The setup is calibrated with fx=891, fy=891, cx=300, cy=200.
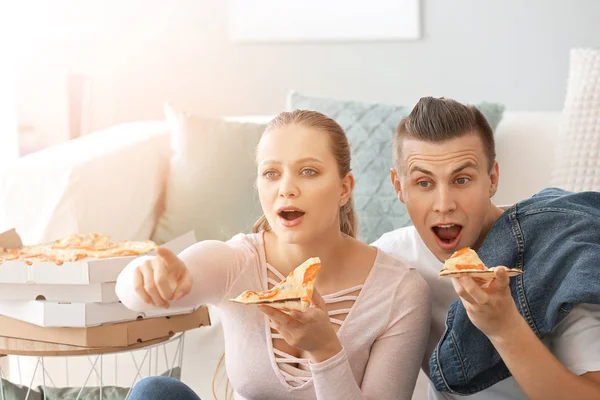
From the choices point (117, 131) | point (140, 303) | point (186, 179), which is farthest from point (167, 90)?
point (140, 303)

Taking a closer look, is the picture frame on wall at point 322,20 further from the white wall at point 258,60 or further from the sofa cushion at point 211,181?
the sofa cushion at point 211,181

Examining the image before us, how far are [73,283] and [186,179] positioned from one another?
2.94 feet

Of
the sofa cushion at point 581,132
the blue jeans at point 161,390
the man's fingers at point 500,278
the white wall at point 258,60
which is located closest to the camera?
the man's fingers at point 500,278

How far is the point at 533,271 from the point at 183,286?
51 centimetres

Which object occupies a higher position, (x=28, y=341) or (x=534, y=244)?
(x=534, y=244)

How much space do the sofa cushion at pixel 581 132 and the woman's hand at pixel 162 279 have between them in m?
1.27

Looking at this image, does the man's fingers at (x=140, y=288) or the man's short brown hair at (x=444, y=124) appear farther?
the man's short brown hair at (x=444, y=124)

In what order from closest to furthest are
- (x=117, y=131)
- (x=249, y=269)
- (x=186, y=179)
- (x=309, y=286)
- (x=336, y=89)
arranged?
1. (x=309, y=286)
2. (x=249, y=269)
3. (x=186, y=179)
4. (x=117, y=131)
5. (x=336, y=89)

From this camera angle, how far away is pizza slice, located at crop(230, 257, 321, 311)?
1183 millimetres

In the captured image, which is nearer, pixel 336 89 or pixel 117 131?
pixel 117 131

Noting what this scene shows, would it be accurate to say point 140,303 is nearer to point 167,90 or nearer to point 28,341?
point 28,341

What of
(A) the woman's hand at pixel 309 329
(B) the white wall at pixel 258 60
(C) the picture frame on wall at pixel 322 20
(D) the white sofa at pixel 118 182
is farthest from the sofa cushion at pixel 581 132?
(A) the woman's hand at pixel 309 329

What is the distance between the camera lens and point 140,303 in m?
1.37

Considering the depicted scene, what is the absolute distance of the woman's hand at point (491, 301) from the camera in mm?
1136
